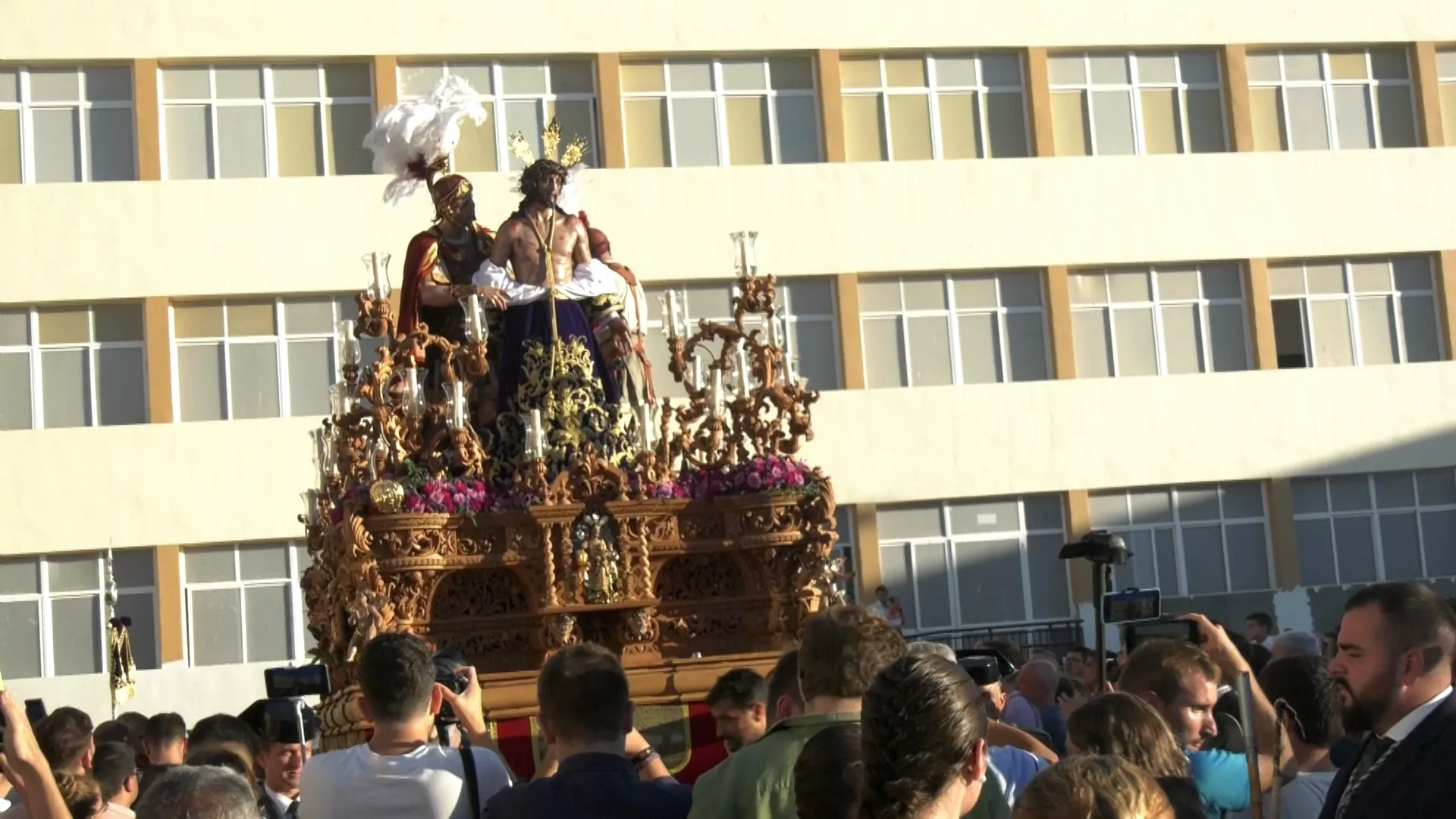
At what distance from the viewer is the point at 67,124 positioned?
27.0 metres

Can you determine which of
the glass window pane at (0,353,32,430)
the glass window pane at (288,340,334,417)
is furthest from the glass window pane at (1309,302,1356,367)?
the glass window pane at (0,353,32,430)

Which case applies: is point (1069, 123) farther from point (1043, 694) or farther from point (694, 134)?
Result: point (1043, 694)

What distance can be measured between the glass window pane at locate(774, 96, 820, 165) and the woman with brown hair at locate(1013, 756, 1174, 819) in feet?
80.3

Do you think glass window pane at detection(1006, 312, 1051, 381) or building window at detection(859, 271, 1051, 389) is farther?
glass window pane at detection(1006, 312, 1051, 381)

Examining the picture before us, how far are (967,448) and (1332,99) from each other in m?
7.47

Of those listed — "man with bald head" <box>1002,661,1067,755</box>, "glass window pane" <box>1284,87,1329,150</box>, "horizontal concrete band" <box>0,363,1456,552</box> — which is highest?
"glass window pane" <box>1284,87,1329,150</box>

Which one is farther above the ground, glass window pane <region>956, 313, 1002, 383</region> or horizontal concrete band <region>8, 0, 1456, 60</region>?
horizontal concrete band <region>8, 0, 1456, 60</region>

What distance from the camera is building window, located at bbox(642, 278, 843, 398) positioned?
27969 millimetres

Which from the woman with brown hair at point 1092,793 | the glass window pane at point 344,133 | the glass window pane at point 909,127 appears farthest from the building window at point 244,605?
the woman with brown hair at point 1092,793

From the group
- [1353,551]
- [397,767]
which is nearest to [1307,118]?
[1353,551]

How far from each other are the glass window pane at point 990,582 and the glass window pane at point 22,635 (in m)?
11.2

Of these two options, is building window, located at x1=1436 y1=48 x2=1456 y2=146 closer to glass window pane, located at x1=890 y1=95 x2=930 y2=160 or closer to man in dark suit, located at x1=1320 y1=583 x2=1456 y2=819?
glass window pane, located at x1=890 y1=95 x2=930 y2=160

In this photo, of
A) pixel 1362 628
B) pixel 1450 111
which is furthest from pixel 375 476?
pixel 1450 111

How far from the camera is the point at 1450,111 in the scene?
101 ft
